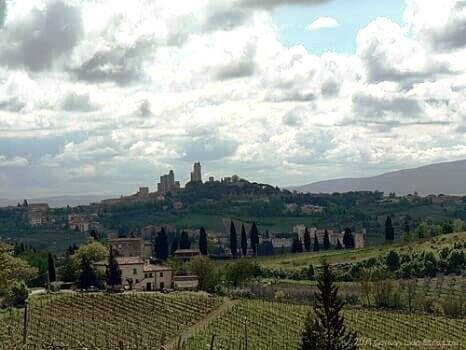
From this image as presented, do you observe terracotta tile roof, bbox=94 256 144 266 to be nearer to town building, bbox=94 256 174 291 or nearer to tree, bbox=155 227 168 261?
town building, bbox=94 256 174 291

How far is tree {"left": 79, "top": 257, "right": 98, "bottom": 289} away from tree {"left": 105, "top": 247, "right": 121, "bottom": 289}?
4.40 ft

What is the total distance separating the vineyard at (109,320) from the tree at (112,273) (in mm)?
13446

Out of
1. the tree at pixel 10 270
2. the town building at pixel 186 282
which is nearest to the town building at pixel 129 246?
Answer: the town building at pixel 186 282

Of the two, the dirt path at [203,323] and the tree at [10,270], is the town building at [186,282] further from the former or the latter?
the dirt path at [203,323]

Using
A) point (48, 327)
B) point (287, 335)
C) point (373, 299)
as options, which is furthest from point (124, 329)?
point (373, 299)

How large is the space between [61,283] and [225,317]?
30.1 meters

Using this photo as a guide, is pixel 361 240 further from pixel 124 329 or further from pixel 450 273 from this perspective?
pixel 124 329

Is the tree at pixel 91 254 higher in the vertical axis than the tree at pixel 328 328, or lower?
higher

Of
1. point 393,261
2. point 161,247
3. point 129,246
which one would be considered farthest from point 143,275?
point 129,246

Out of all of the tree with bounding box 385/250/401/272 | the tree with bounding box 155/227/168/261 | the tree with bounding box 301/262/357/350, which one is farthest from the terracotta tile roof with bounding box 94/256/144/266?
the tree with bounding box 301/262/357/350

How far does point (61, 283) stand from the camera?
9175 centimetres

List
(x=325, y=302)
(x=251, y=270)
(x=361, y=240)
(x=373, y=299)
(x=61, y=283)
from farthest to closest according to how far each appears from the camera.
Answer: (x=361, y=240)
(x=251, y=270)
(x=61, y=283)
(x=373, y=299)
(x=325, y=302)

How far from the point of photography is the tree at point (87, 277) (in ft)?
294

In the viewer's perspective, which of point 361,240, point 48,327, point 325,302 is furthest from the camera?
point 361,240
